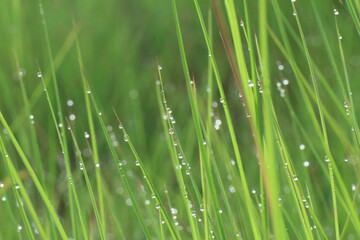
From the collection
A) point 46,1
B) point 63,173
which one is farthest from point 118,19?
point 63,173

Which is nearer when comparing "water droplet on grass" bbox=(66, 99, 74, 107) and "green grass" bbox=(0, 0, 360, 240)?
"green grass" bbox=(0, 0, 360, 240)

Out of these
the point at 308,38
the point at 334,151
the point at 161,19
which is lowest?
the point at 334,151

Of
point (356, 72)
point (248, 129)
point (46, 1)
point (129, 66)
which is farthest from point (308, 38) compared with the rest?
point (46, 1)

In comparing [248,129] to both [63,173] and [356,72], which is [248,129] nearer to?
[356,72]

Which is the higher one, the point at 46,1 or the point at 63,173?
the point at 46,1

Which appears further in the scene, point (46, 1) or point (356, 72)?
point (46, 1)

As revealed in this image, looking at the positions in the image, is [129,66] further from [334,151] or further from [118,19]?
[334,151]

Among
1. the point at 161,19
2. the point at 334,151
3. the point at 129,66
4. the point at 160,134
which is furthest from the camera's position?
the point at 161,19

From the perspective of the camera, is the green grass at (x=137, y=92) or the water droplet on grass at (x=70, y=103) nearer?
the green grass at (x=137, y=92)

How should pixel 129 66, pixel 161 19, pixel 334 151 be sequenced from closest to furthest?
1. pixel 334 151
2. pixel 129 66
3. pixel 161 19
